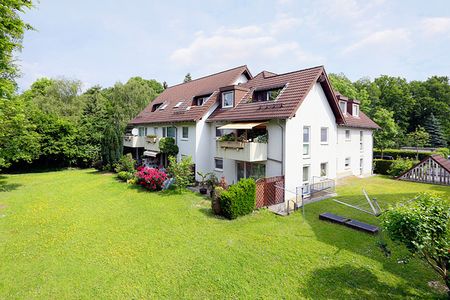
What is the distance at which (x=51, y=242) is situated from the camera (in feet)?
40.8

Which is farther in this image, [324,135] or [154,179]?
[324,135]

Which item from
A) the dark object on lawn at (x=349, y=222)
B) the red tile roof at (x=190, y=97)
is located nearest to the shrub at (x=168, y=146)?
the red tile roof at (x=190, y=97)

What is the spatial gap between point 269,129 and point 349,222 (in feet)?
30.3

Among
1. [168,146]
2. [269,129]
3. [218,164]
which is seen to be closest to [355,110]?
[269,129]

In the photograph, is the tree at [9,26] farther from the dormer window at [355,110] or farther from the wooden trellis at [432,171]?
the wooden trellis at [432,171]

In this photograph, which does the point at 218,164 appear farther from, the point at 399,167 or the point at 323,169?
the point at 399,167

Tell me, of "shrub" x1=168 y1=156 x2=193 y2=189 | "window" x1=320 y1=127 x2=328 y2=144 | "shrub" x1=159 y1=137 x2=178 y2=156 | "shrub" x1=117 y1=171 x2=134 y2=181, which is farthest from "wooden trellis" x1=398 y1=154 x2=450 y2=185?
"shrub" x1=117 y1=171 x2=134 y2=181

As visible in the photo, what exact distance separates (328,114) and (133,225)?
19.3 m

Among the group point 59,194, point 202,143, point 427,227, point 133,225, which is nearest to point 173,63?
point 202,143

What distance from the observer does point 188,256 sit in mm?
10961

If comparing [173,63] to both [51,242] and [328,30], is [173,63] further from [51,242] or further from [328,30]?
[51,242]

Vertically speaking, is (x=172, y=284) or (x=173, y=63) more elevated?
(x=173, y=63)

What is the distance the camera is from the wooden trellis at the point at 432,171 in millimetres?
25625

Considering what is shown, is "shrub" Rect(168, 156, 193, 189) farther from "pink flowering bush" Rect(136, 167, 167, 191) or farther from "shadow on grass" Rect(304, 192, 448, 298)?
"shadow on grass" Rect(304, 192, 448, 298)
